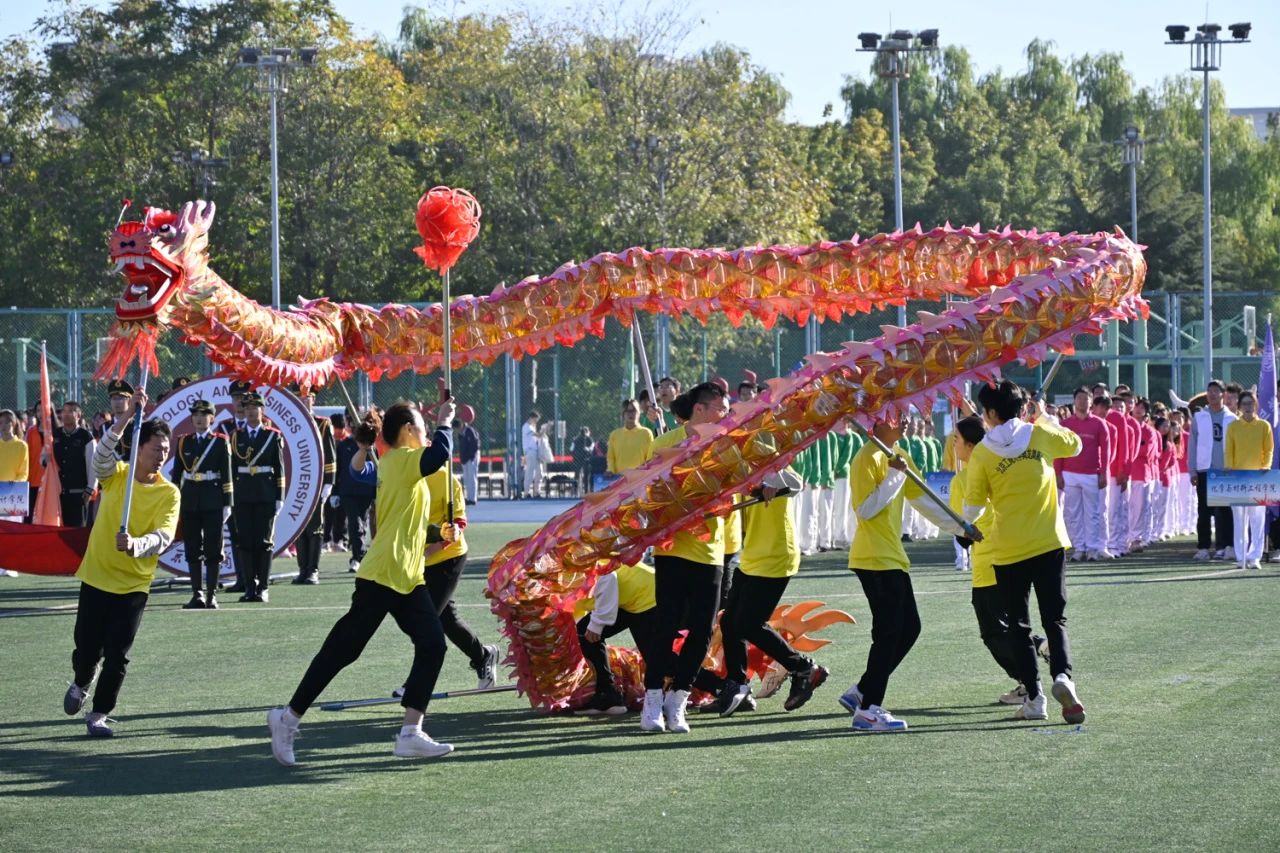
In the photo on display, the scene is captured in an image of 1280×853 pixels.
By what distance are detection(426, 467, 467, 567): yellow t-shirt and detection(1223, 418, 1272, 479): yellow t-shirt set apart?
1136cm

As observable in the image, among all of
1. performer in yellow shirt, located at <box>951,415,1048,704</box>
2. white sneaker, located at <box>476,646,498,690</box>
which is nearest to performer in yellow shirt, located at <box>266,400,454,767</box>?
white sneaker, located at <box>476,646,498,690</box>

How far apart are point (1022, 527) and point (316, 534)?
1064 centimetres

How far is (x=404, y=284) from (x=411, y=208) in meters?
2.32

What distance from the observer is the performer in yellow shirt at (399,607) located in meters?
9.10

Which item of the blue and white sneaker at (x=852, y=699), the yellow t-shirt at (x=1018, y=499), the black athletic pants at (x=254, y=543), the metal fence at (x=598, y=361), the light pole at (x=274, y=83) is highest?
the light pole at (x=274, y=83)

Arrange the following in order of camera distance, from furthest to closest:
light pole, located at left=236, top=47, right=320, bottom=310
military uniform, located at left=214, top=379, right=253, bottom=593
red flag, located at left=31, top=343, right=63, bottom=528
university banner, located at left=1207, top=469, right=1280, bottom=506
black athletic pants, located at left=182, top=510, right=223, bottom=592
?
light pole, located at left=236, top=47, right=320, bottom=310 → red flag, located at left=31, top=343, right=63, bottom=528 → university banner, located at left=1207, top=469, right=1280, bottom=506 → military uniform, located at left=214, top=379, right=253, bottom=593 → black athletic pants, located at left=182, top=510, right=223, bottom=592

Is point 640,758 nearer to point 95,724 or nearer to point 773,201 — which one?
point 95,724

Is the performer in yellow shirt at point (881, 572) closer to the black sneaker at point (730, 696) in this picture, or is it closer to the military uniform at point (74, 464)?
the black sneaker at point (730, 696)

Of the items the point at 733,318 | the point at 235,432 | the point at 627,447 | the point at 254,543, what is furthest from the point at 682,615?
the point at 235,432

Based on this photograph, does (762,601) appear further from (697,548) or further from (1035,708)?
(1035,708)

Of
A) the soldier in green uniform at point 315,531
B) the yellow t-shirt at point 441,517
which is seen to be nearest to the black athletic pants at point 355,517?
the soldier in green uniform at point 315,531

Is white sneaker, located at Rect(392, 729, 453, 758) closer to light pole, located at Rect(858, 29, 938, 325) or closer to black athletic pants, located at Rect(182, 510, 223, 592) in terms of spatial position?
black athletic pants, located at Rect(182, 510, 223, 592)

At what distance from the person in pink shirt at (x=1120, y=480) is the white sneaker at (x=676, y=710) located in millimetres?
13050

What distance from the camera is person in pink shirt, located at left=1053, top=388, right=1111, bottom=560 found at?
69.2ft
